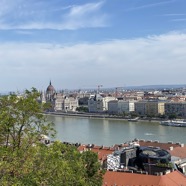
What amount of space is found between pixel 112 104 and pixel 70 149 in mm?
34618

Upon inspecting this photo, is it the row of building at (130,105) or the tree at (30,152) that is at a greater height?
the tree at (30,152)

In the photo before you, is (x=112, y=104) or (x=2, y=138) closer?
(x=2, y=138)

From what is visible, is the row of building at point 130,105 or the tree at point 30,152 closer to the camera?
the tree at point 30,152

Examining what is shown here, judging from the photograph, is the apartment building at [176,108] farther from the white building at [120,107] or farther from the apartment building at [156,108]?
the white building at [120,107]

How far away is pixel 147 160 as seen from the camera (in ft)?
30.6

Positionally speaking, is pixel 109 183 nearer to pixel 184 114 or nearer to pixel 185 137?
pixel 185 137

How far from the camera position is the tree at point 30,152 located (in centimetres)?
322

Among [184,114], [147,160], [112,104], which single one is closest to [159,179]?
[147,160]

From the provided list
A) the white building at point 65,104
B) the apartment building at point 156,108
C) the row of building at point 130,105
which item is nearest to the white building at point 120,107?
the row of building at point 130,105

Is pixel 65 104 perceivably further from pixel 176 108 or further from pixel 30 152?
pixel 30 152

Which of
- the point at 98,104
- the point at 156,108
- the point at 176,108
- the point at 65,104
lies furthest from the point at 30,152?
the point at 65,104

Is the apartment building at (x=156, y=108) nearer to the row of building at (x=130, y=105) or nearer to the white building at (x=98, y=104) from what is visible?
the row of building at (x=130, y=105)

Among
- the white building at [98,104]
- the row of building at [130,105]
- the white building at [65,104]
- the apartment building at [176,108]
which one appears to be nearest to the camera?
the apartment building at [176,108]

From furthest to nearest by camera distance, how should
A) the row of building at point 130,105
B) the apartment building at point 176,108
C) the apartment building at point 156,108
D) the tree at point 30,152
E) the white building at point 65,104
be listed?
the white building at point 65,104 < the apartment building at point 156,108 < the row of building at point 130,105 < the apartment building at point 176,108 < the tree at point 30,152
